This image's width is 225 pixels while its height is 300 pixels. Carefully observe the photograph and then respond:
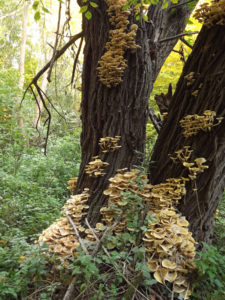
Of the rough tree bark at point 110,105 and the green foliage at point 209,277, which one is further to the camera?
the rough tree bark at point 110,105

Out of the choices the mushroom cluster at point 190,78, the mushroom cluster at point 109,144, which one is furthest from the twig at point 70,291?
the mushroom cluster at point 190,78

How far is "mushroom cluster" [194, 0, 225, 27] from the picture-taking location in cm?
214

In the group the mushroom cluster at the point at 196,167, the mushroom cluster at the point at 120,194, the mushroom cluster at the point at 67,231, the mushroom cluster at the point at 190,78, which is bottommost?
the mushroom cluster at the point at 67,231

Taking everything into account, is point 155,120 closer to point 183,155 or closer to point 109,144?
point 109,144

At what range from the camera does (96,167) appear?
2623 millimetres

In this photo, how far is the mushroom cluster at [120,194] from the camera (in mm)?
2174

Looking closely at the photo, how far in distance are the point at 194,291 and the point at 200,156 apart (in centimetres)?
115

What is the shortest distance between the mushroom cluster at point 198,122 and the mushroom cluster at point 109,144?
0.72 meters

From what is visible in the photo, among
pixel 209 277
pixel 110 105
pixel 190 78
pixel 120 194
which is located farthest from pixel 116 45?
pixel 209 277

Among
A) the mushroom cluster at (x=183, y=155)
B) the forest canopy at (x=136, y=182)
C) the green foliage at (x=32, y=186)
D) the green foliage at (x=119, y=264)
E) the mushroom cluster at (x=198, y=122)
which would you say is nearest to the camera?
the green foliage at (x=119, y=264)

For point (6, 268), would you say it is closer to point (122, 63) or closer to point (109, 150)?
point (109, 150)

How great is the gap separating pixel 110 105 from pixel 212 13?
1315 millimetres

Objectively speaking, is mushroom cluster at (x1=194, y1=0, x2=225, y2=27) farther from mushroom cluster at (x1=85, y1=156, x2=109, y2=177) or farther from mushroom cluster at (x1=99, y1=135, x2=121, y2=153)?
mushroom cluster at (x1=85, y1=156, x2=109, y2=177)

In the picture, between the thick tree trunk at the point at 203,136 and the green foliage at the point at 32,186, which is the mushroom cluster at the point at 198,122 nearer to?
the thick tree trunk at the point at 203,136
